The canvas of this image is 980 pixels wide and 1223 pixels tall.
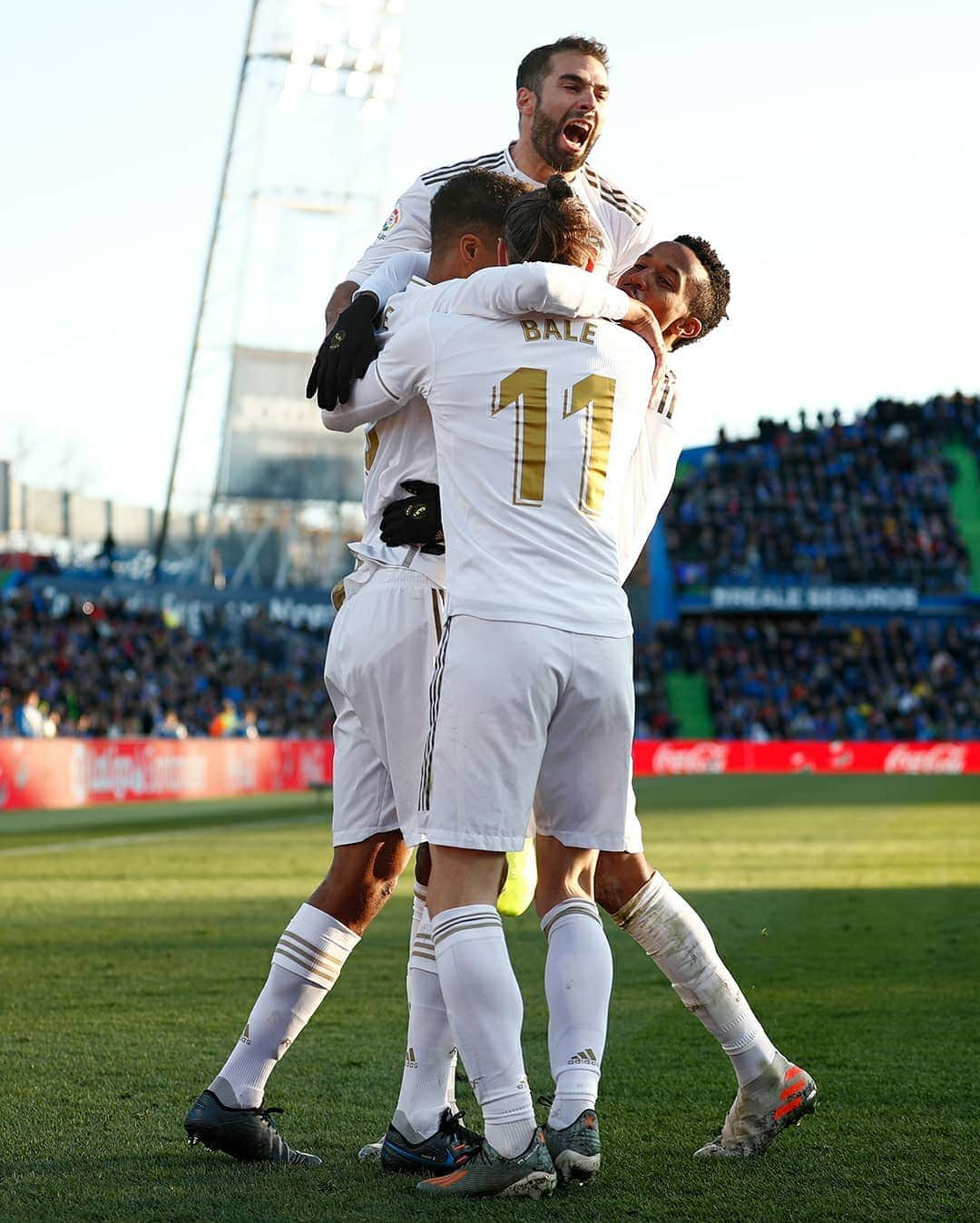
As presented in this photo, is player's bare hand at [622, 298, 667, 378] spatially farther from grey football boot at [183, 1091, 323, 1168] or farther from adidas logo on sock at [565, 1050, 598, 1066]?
grey football boot at [183, 1091, 323, 1168]

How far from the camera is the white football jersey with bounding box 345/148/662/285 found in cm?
432

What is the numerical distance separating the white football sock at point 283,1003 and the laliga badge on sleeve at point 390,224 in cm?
173

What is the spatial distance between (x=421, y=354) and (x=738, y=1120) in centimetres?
192

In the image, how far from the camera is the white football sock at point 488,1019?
138 inches

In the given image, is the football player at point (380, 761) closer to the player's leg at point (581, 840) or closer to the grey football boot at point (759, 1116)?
the player's leg at point (581, 840)

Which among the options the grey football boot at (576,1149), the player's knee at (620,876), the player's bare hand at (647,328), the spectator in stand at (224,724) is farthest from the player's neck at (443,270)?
the spectator in stand at (224,724)

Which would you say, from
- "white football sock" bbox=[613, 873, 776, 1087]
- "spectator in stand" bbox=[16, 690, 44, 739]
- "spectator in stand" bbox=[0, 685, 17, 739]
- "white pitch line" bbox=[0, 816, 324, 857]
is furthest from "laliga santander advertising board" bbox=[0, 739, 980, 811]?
"white football sock" bbox=[613, 873, 776, 1087]

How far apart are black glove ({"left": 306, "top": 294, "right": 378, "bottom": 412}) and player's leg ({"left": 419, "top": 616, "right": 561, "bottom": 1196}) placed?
63 cm

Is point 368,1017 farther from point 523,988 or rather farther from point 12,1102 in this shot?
point 12,1102

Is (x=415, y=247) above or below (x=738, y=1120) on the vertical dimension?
above

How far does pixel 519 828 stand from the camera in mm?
3580

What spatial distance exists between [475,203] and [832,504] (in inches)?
1785

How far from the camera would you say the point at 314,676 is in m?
36.1

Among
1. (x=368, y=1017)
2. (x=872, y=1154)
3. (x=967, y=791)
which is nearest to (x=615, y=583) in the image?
(x=872, y=1154)
